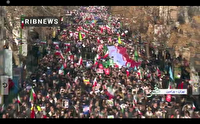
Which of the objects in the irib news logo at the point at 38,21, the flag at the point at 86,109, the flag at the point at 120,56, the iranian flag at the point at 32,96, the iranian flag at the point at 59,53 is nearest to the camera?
the flag at the point at 86,109

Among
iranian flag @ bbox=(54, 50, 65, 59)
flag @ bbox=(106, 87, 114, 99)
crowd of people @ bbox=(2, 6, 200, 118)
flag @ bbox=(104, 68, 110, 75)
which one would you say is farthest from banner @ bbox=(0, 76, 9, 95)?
flag @ bbox=(104, 68, 110, 75)

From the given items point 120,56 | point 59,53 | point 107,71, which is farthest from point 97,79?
point 59,53

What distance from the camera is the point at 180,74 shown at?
2031cm

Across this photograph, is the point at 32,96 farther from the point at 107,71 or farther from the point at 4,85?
the point at 107,71

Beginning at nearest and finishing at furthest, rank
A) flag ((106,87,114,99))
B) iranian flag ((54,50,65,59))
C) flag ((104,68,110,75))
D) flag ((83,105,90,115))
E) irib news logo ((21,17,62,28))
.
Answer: flag ((83,105,90,115))
irib news logo ((21,17,62,28))
flag ((106,87,114,99))
flag ((104,68,110,75))
iranian flag ((54,50,65,59))

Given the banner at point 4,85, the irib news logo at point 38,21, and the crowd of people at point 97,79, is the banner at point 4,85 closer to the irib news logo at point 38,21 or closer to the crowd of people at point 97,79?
the crowd of people at point 97,79

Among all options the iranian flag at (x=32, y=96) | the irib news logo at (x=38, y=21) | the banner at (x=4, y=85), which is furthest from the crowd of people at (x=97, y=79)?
the irib news logo at (x=38, y=21)

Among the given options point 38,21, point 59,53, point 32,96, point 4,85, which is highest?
point 38,21

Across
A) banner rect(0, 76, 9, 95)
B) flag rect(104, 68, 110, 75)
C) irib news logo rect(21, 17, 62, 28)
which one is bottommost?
banner rect(0, 76, 9, 95)

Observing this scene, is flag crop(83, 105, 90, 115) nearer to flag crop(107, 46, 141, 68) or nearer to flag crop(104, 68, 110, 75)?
flag crop(104, 68, 110, 75)

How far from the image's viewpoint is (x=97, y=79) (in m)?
20.3

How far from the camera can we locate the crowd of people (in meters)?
18.6

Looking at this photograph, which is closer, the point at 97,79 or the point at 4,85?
the point at 4,85

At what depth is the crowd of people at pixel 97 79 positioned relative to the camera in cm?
→ 1856
